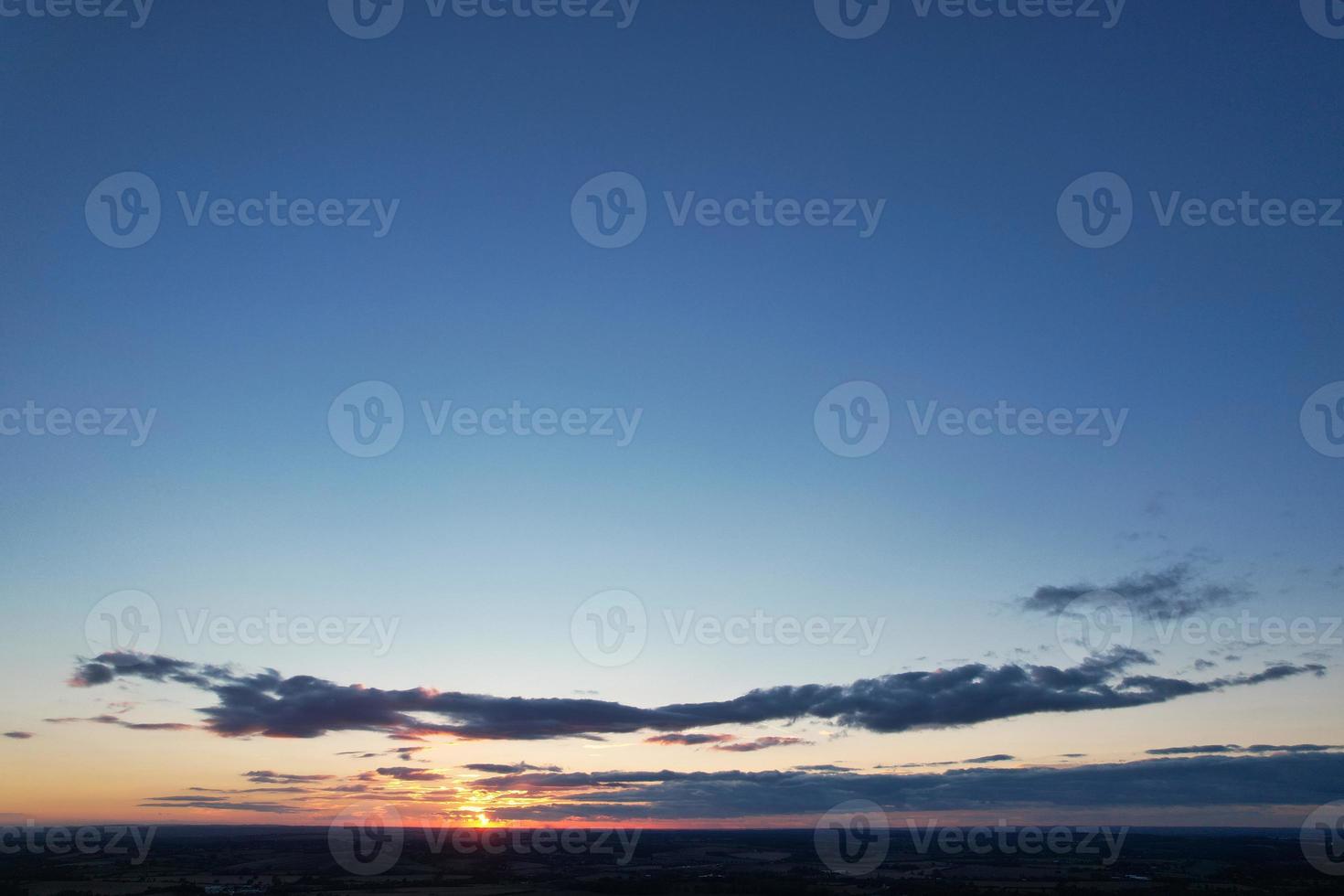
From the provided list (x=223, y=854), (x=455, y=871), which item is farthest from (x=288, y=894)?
(x=223, y=854)

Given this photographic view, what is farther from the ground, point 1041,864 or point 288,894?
point 288,894

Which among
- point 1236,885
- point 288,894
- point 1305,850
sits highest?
point 288,894

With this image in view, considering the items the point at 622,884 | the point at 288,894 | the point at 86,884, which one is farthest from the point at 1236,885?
the point at 86,884

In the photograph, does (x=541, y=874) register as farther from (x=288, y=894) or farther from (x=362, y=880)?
(x=288, y=894)

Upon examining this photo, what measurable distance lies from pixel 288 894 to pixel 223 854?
246 feet

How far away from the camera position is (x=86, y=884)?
96.7 meters

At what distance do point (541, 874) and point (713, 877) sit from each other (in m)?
23.9

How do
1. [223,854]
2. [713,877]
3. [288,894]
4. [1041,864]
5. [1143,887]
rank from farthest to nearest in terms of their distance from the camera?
[223,854]
[1041,864]
[713,877]
[1143,887]
[288,894]

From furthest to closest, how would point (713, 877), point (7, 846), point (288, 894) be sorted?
point (7, 846), point (713, 877), point (288, 894)

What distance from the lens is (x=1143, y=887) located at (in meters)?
104

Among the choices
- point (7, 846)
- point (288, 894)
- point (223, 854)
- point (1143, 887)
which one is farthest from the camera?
point (7, 846)

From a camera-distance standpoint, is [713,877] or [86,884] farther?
[713,877]

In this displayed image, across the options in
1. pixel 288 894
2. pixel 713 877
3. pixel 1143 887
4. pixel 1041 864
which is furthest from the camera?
pixel 1041 864

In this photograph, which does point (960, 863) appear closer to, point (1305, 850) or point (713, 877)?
point (713, 877)
